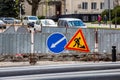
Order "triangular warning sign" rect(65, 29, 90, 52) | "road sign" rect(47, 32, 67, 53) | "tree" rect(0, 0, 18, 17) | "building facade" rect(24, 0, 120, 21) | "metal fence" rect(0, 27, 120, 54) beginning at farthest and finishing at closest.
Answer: "building facade" rect(24, 0, 120, 21) → "tree" rect(0, 0, 18, 17) → "metal fence" rect(0, 27, 120, 54) → "triangular warning sign" rect(65, 29, 90, 52) → "road sign" rect(47, 32, 67, 53)

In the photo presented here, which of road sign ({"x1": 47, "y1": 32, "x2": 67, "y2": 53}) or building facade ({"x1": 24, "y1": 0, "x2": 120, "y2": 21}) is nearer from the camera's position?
road sign ({"x1": 47, "y1": 32, "x2": 67, "y2": 53})

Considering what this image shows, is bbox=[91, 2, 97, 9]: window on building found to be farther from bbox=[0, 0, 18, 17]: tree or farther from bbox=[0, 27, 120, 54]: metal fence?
bbox=[0, 27, 120, 54]: metal fence

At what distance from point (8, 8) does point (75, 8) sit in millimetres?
17559

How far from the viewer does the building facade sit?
8266cm

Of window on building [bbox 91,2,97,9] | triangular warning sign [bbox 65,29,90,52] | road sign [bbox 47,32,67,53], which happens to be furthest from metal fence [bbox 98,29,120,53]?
window on building [bbox 91,2,97,9]

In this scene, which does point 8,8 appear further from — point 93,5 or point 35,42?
point 35,42

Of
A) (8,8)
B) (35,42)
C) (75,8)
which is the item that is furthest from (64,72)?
(75,8)

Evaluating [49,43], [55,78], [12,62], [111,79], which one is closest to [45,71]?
[55,78]

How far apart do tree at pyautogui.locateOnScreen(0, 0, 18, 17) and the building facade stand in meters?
8.21

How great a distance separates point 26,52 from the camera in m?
16.6

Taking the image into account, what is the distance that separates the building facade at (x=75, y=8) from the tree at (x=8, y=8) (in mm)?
8209

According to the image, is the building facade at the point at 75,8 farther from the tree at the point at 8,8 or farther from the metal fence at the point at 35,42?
the metal fence at the point at 35,42

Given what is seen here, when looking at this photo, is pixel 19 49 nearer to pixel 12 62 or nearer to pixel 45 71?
pixel 12 62

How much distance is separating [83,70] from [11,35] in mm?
13172
